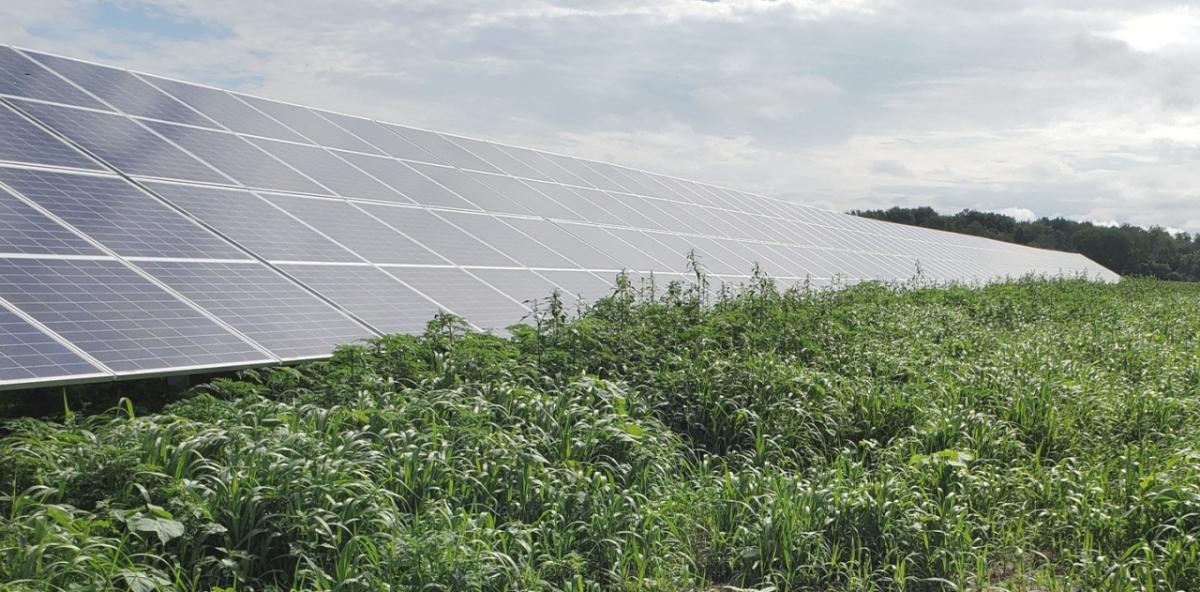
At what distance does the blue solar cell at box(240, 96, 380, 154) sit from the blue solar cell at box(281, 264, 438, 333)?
21.7 ft

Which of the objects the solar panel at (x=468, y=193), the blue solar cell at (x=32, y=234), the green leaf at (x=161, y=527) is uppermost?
the solar panel at (x=468, y=193)

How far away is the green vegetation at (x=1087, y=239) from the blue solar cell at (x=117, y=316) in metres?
79.2

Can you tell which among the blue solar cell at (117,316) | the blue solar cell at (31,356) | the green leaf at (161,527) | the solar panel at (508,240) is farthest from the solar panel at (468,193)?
the green leaf at (161,527)

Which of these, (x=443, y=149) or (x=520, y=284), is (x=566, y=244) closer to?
(x=520, y=284)

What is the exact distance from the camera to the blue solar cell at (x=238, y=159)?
1420 centimetres

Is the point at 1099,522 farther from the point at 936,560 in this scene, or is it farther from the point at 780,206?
the point at 780,206

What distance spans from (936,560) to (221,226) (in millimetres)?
9174

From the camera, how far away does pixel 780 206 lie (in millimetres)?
37500

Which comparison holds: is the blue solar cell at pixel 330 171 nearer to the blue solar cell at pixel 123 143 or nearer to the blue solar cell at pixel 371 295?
the blue solar cell at pixel 123 143

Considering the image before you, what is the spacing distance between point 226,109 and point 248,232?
20.6ft

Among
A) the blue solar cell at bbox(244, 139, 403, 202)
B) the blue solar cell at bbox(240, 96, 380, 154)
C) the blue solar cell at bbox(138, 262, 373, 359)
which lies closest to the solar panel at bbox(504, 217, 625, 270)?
the blue solar cell at bbox(244, 139, 403, 202)

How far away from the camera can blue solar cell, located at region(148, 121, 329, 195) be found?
46.6ft

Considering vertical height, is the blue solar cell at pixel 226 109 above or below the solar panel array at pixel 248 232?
above

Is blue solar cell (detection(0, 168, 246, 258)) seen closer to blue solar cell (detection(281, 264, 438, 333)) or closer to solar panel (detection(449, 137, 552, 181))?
blue solar cell (detection(281, 264, 438, 333))
